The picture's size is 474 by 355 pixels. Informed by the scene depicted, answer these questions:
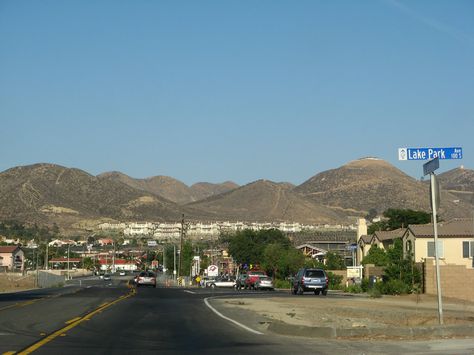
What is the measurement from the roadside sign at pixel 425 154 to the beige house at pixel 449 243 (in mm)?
51816

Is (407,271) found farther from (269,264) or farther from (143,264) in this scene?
(143,264)

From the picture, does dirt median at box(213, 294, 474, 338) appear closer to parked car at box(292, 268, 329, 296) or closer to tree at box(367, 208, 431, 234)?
parked car at box(292, 268, 329, 296)

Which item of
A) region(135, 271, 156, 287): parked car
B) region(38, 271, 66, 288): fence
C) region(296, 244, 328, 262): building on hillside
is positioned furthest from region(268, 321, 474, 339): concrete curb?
region(296, 244, 328, 262): building on hillside

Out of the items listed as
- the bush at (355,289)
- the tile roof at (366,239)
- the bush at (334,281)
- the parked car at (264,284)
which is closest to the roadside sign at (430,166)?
the bush at (355,289)

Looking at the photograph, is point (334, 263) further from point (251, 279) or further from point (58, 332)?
point (58, 332)

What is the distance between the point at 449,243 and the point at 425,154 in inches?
2132

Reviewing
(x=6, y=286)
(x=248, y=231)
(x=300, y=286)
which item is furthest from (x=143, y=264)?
(x=300, y=286)

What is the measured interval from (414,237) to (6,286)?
39.4 meters

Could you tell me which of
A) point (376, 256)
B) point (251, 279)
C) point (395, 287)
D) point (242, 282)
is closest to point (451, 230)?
point (376, 256)

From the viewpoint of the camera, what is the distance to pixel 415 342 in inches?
682

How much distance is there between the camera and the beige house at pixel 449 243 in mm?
71812

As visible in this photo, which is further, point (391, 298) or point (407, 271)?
point (407, 271)

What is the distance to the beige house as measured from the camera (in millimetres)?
71812

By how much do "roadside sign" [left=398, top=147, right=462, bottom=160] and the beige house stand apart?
5182 centimetres
